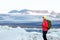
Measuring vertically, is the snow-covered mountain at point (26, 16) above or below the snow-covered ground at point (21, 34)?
above

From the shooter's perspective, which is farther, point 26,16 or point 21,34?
point 26,16

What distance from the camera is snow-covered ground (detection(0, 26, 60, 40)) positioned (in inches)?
328

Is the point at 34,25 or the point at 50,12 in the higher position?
the point at 50,12

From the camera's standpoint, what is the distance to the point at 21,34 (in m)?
8.95

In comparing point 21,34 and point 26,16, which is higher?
point 26,16

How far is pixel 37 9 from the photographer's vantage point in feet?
33.9

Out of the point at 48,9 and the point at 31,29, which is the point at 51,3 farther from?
the point at 31,29

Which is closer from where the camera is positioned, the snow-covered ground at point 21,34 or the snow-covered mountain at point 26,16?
the snow-covered ground at point 21,34

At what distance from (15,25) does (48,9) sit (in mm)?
1982

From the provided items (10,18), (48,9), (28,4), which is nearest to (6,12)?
(10,18)

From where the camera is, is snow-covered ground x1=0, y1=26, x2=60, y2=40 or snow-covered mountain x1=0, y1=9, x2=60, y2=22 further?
snow-covered mountain x1=0, y1=9, x2=60, y2=22

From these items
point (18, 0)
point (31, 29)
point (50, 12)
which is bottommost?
point (31, 29)

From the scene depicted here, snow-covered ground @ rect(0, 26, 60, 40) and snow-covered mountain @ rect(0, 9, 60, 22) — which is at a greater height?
snow-covered mountain @ rect(0, 9, 60, 22)

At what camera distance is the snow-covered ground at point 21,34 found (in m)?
8.33
